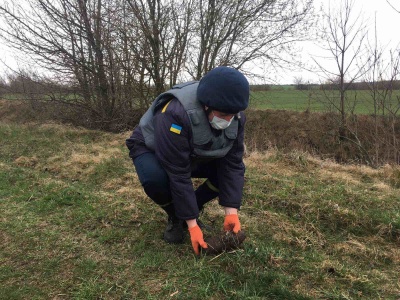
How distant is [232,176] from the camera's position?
2.37 m

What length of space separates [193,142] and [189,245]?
2.81 ft

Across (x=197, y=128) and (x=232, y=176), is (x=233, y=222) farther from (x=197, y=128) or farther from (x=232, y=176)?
(x=197, y=128)

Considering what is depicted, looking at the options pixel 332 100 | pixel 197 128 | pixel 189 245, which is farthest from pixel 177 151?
pixel 332 100

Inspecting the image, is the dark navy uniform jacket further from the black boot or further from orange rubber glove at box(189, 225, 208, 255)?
the black boot

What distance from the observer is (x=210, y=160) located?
96.5 inches

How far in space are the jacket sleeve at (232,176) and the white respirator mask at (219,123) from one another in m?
0.23

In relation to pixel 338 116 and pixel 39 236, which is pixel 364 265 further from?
pixel 338 116

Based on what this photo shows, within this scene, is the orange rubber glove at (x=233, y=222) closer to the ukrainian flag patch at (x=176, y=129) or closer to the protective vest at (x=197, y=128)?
the protective vest at (x=197, y=128)

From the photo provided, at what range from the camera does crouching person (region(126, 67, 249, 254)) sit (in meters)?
1.97

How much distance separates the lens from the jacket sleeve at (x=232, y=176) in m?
2.35

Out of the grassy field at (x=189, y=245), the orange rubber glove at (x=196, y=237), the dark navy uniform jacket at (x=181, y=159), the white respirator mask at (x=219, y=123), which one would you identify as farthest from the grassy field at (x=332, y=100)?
the orange rubber glove at (x=196, y=237)

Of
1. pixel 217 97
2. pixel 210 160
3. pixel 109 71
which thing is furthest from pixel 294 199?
pixel 109 71

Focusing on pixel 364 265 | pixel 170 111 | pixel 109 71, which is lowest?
pixel 364 265

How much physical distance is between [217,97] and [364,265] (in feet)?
5.09
